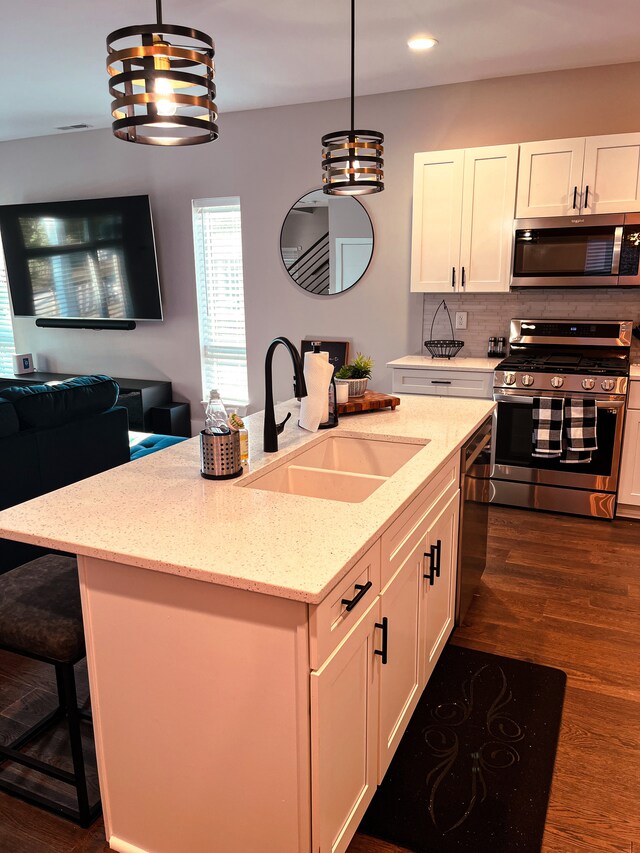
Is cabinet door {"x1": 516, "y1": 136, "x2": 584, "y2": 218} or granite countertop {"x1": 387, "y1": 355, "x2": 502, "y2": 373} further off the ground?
cabinet door {"x1": 516, "y1": 136, "x2": 584, "y2": 218}

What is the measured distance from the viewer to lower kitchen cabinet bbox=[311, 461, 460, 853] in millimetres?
1477

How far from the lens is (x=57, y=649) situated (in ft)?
5.83

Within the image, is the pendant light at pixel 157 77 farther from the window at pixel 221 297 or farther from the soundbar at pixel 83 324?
the soundbar at pixel 83 324

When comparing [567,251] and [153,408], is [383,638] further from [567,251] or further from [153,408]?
[153,408]

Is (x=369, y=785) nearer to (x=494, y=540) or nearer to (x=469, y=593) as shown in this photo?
(x=469, y=593)

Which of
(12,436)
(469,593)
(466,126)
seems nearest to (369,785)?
(469,593)

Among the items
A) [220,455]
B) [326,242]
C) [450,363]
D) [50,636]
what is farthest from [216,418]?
[326,242]

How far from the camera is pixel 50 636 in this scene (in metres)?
1.79

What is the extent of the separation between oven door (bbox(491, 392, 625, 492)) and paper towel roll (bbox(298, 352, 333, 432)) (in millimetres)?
1924

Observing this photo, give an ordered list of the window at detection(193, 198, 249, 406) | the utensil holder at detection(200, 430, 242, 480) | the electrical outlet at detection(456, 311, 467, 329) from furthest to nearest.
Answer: the window at detection(193, 198, 249, 406) < the electrical outlet at detection(456, 311, 467, 329) < the utensil holder at detection(200, 430, 242, 480)

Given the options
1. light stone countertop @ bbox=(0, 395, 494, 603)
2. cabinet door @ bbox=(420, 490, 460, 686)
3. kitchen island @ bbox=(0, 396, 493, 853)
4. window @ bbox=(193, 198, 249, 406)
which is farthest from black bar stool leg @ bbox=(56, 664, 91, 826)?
window @ bbox=(193, 198, 249, 406)

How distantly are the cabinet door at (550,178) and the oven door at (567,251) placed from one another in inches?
2.9

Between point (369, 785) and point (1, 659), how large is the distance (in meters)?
1.68

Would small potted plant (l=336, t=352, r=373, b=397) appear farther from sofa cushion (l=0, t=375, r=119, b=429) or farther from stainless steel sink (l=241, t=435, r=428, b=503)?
sofa cushion (l=0, t=375, r=119, b=429)
